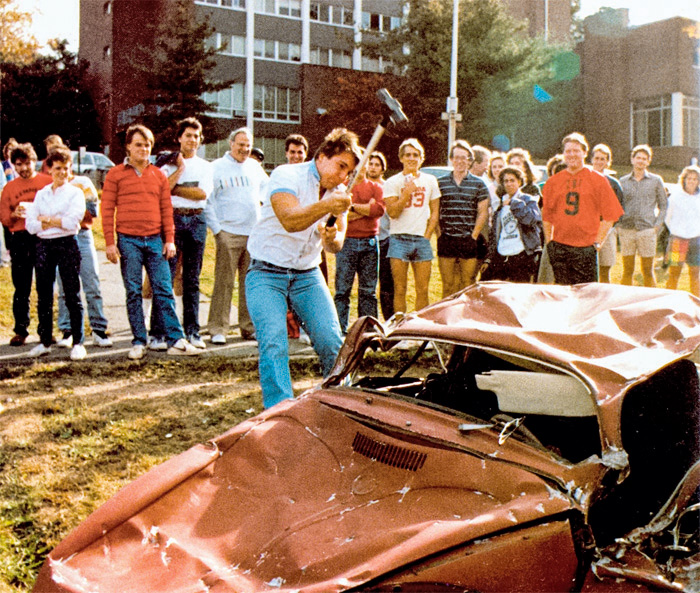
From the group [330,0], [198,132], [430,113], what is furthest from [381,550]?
[330,0]

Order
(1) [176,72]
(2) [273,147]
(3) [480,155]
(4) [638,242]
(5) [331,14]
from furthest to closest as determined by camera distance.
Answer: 1. (5) [331,14]
2. (2) [273,147]
3. (1) [176,72]
4. (4) [638,242]
5. (3) [480,155]

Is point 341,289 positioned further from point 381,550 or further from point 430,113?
point 430,113

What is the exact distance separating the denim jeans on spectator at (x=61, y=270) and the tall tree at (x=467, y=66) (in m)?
26.4

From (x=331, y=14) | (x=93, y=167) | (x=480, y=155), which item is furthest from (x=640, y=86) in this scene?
(x=480, y=155)

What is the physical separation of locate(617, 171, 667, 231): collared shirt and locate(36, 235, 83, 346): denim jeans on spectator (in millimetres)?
6626

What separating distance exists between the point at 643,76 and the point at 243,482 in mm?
39048

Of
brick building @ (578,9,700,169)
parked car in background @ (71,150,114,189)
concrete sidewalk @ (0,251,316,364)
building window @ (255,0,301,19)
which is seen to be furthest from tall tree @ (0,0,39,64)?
brick building @ (578,9,700,169)

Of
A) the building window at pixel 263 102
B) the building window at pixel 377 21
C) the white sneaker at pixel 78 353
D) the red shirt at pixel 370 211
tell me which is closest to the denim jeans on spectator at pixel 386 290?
the red shirt at pixel 370 211

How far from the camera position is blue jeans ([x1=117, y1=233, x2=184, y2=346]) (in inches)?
286

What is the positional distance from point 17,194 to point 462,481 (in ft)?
22.6

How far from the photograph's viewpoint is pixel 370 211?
24.9 feet

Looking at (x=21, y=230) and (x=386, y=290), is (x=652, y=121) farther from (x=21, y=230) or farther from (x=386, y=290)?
(x=21, y=230)

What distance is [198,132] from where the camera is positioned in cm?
805

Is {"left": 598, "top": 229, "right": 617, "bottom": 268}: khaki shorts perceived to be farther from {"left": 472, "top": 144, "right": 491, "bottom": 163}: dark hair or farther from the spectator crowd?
{"left": 472, "top": 144, "right": 491, "bottom": 163}: dark hair
